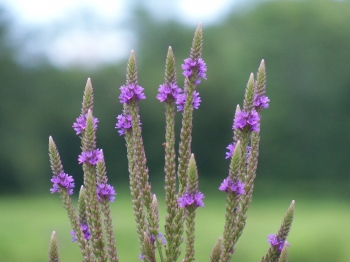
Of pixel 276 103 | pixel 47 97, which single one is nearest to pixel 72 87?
pixel 47 97

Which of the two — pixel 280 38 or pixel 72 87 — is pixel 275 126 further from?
pixel 72 87

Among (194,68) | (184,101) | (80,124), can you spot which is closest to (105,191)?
(80,124)

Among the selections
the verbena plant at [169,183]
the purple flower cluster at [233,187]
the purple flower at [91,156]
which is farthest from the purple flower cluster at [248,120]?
the purple flower at [91,156]

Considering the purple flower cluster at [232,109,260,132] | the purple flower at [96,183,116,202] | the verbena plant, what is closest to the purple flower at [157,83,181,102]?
the verbena plant

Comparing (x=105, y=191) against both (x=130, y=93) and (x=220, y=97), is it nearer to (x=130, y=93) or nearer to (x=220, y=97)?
(x=130, y=93)

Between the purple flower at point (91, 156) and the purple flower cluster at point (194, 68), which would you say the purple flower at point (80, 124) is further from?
the purple flower cluster at point (194, 68)

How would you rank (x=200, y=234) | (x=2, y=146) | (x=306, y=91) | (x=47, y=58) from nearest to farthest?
(x=200, y=234) < (x=2, y=146) < (x=47, y=58) < (x=306, y=91)

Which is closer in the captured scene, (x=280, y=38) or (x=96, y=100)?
(x=96, y=100)
